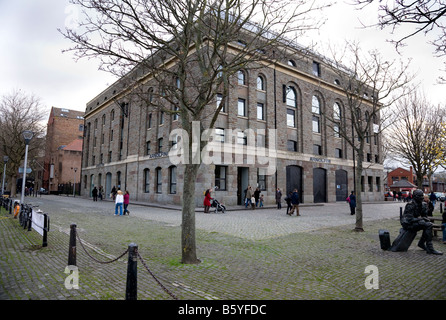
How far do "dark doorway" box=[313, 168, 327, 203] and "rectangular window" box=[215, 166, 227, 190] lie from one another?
1141cm

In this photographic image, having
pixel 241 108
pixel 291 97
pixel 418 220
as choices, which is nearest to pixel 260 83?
pixel 241 108

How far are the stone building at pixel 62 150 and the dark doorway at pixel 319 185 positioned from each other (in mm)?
43113

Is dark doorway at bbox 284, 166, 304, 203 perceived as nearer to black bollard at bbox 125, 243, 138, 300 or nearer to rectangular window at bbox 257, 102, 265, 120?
rectangular window at bbox 257, 102, 265, 120

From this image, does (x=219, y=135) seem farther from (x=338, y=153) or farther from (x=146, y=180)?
(x=338, y=153)

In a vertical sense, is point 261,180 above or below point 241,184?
above

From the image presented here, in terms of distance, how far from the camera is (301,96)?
2891cm

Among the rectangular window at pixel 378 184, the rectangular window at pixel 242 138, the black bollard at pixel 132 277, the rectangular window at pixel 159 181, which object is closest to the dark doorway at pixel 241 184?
the rectangular window at pixel 242 138

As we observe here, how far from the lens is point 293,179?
27.3 meters

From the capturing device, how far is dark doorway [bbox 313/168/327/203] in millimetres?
29047

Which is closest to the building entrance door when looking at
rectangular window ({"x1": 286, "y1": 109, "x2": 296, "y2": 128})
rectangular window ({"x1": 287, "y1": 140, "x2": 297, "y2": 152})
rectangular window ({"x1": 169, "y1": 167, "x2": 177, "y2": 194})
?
rectangular window ({"x1": 169, "y1": 167, "x2": 177, "y2": 194})

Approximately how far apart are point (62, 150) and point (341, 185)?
5417 centimetres

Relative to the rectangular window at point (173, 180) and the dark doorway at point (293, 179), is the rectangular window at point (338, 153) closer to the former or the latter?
the dark doorway at point (293, 179)

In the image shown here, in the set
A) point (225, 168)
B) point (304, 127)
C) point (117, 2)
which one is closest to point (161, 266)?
point (117, 2)
